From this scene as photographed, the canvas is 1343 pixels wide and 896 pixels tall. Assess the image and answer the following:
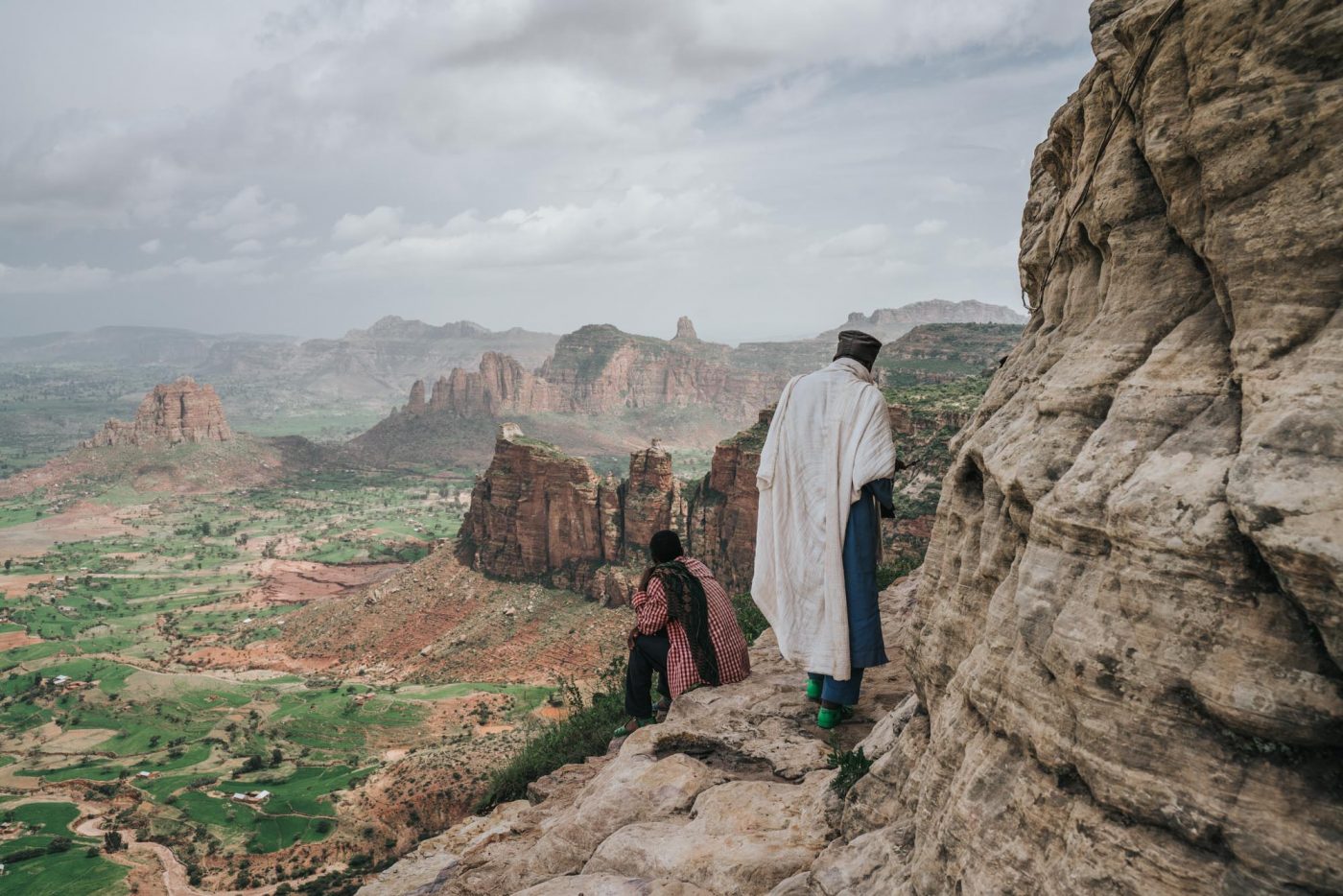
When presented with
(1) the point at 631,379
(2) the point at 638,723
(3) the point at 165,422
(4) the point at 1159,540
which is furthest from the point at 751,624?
(1) the point at 631,379

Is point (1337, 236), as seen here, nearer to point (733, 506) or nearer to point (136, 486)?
point (733, 506)

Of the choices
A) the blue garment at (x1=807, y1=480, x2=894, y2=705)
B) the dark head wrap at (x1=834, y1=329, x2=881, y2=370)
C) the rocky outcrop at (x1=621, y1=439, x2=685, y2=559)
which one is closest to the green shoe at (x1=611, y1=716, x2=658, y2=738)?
the blue garment at (x1=807, y1=480, x2=894, y2=705)

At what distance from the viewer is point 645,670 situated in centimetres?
601

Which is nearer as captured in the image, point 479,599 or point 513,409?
point 479,599

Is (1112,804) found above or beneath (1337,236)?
beneath

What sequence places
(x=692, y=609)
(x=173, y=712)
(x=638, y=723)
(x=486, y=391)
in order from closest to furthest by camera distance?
(x=692, y=609), (x=638, y=723), (x=173, y=712), (x=486, y=391)

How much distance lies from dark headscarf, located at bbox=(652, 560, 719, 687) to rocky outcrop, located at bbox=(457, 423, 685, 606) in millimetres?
30972

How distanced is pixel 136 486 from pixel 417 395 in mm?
48948

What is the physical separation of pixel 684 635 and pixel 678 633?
0.16ft

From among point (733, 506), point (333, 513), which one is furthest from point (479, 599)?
point (333, 513)

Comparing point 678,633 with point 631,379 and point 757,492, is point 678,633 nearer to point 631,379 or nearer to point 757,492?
point 757,492

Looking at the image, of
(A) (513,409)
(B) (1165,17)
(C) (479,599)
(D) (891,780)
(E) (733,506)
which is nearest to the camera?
(B) (1165,17)

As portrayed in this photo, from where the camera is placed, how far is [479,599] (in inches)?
1571

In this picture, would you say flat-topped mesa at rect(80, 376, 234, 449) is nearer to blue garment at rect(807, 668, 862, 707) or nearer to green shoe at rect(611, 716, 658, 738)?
green shoe at rect(611, 716, 658, 738)
